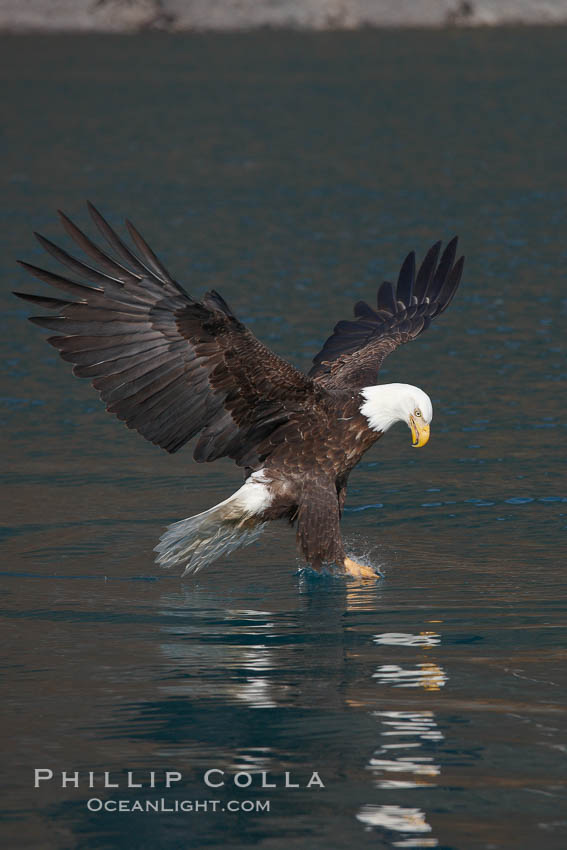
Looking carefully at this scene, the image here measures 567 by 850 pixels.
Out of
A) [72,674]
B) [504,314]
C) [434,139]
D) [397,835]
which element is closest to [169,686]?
[72,674]

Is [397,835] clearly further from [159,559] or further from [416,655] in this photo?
[159,559]

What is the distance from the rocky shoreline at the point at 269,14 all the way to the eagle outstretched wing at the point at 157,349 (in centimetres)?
2913

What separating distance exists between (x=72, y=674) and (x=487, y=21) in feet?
101

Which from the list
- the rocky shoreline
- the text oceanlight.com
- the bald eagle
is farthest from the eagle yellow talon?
the rocky shoreline

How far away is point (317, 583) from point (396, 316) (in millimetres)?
1911

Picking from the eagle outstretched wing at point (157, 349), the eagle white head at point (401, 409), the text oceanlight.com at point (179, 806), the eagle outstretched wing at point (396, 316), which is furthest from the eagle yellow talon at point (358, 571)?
the text oceanlight.com at point (179, 806)

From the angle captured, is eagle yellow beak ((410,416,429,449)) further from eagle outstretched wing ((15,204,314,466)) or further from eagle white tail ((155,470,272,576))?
eagle white tail ((155,470,272,576))

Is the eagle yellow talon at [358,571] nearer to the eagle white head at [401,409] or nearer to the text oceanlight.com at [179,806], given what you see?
the eagle white head at [401,409]

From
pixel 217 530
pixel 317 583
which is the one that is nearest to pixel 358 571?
pixel 317 583

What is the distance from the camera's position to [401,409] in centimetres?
634

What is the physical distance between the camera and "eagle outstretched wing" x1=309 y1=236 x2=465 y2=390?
7.39m

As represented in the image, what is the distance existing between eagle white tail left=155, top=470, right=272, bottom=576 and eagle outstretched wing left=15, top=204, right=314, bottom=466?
319 millimetres

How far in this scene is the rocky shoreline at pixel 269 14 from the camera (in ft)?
112

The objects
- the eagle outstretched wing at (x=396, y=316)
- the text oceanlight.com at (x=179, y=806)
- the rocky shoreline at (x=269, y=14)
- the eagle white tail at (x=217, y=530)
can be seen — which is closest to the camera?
the text oceanlight.com at (x=179, y=806)
